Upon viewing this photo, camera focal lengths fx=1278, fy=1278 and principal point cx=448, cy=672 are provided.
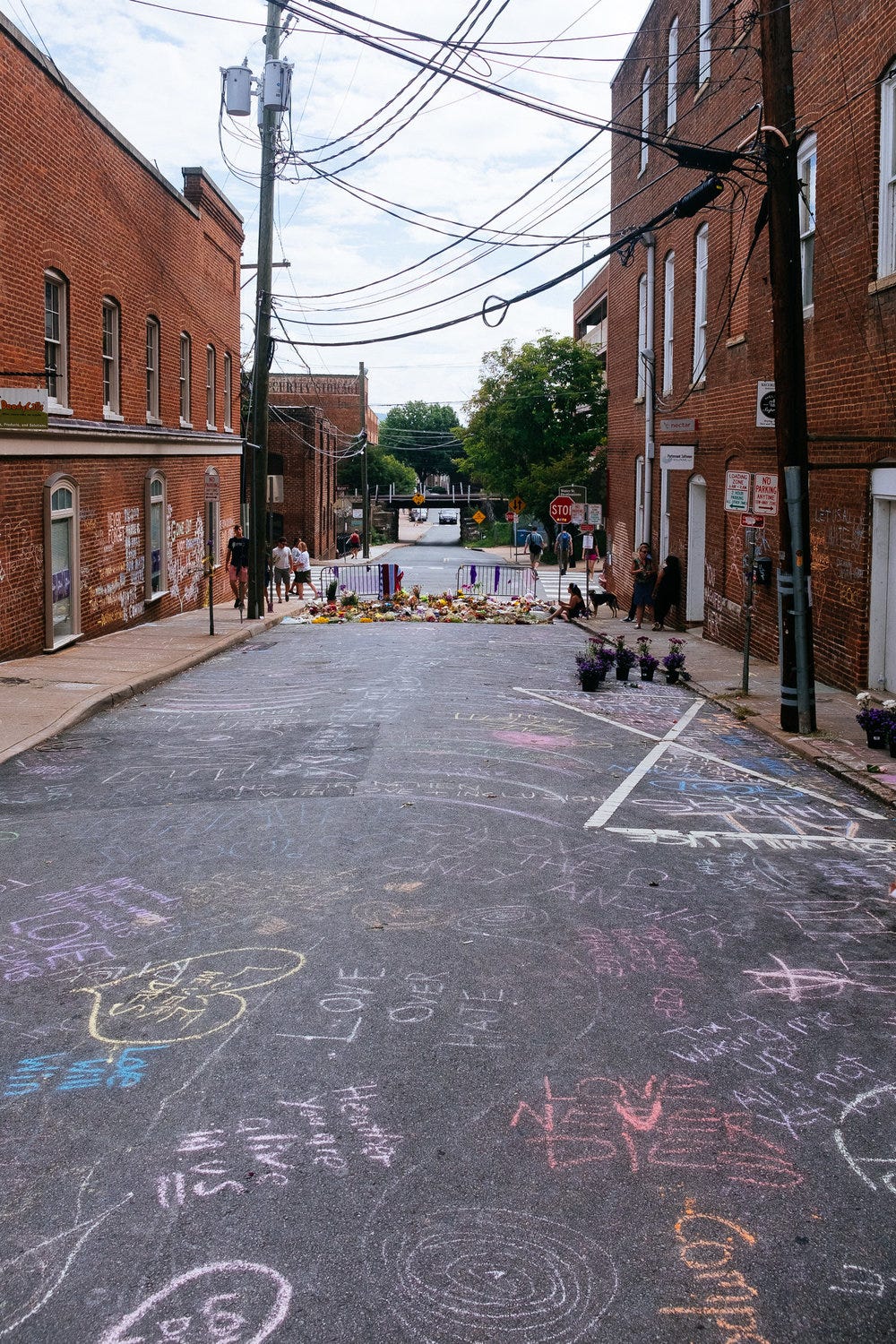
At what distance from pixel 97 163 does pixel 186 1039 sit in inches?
756

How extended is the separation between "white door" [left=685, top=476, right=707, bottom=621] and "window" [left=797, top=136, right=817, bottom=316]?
805 cm

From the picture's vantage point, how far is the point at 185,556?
29.2 m

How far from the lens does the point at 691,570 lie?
25547 mm

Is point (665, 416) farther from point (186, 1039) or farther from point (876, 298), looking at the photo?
point (186, 1039)

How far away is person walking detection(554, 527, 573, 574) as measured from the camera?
42.0 m

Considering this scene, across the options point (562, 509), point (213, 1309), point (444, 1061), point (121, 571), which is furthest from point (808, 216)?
point (562, 509)

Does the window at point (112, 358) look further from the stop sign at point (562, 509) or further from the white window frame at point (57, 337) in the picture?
the stop sign at point (562, 509)

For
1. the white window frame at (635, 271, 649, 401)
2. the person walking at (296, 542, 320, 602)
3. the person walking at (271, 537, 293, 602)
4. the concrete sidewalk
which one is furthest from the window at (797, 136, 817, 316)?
the person walking at (296, 542, 320, 602)

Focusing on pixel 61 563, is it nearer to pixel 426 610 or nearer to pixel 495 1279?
pixel 426 610

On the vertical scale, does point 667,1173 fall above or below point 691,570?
below

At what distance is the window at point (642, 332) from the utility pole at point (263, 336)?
8515mm

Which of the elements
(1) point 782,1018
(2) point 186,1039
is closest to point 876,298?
(1) point 782,1018

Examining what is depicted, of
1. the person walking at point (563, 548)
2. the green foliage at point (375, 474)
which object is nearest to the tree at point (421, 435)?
the green foliage at point (375, 474)

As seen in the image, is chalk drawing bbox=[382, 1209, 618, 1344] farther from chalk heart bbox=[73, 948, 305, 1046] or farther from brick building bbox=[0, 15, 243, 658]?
brick building bbox=[0, 15, 243, 658]
